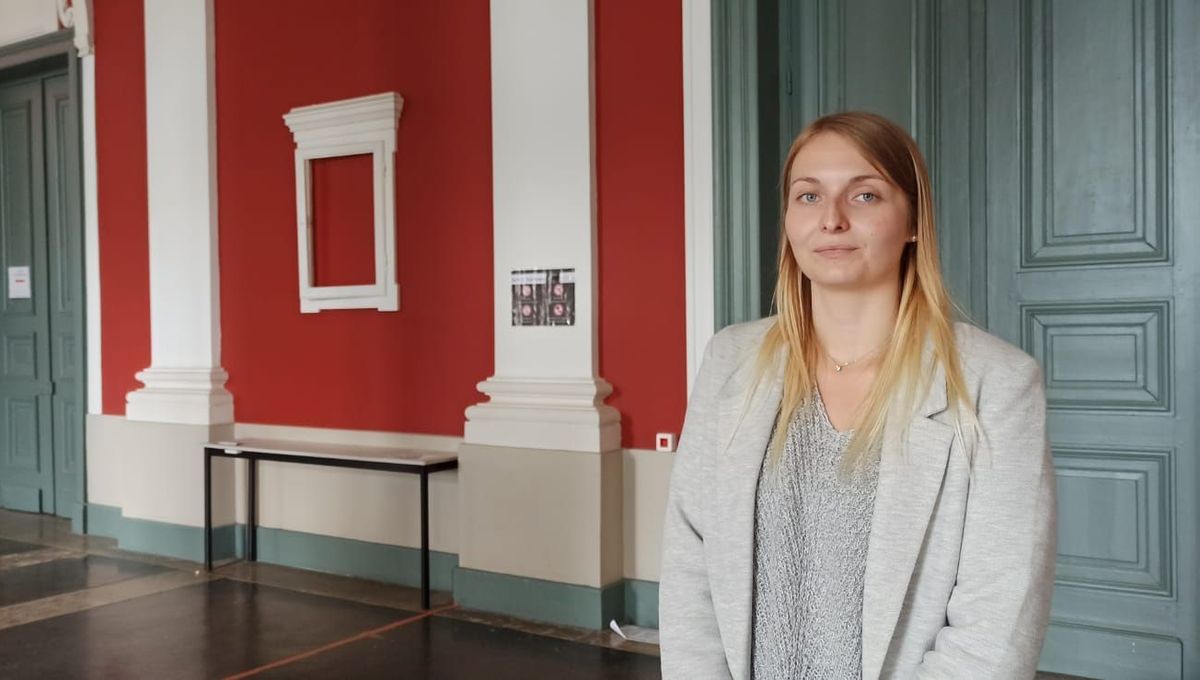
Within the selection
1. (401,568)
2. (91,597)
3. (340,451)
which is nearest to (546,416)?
(340,451)

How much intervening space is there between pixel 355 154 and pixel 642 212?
1.74m

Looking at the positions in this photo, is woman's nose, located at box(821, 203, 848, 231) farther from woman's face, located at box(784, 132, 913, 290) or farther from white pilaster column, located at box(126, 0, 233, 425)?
white pilaster column, located at box(126, 0, 233, 425)

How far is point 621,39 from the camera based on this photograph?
4.36 meters

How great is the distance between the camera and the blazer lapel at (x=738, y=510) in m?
1.49

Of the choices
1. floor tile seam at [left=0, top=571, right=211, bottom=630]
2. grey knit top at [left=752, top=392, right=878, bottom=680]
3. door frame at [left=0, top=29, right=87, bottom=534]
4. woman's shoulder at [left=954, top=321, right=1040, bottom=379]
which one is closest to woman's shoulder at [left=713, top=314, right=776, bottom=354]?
grey knit top at [left=752, top=392, right=878, bottom=680]

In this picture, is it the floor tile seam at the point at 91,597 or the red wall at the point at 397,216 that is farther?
the red wall at the point at 397,216

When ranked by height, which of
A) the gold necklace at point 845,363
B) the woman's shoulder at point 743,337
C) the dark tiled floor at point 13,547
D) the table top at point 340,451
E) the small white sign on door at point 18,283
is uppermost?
the small white sign on door at point 18,283

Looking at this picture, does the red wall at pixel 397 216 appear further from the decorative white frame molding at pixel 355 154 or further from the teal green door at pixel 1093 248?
the teal green door at pixel 1093 248

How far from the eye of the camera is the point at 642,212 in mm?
4324

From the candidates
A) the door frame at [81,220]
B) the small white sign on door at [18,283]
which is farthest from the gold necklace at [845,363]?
the small white sign on door at [18,283]

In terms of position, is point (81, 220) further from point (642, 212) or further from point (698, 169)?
point (698, 169)

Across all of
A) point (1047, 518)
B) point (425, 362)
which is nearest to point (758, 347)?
point (1047, 518)

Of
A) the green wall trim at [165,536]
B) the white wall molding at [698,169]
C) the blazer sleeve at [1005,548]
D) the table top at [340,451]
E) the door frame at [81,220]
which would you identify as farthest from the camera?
the door frame at [81,220]

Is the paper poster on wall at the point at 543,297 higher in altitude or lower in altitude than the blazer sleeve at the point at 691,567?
higher
